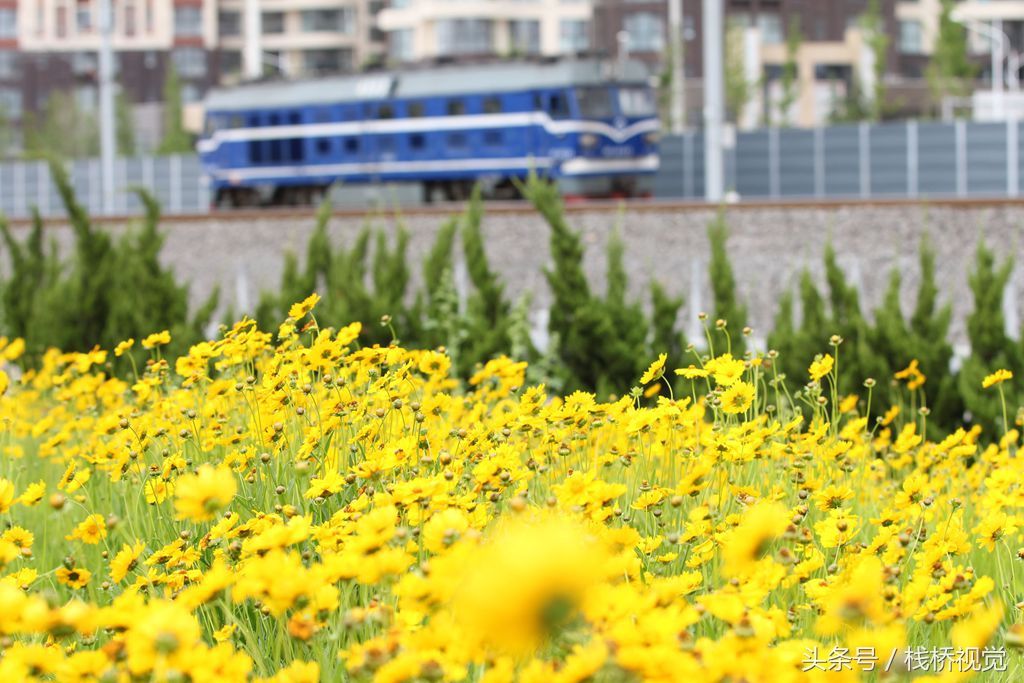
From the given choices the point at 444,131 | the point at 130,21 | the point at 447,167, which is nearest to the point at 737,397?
the point at 447,167

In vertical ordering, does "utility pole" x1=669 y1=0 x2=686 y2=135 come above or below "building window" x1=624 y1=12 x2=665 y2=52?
below

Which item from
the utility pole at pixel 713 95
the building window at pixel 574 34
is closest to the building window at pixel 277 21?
the building window at pixel 574 34

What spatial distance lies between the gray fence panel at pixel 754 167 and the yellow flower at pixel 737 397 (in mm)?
29193

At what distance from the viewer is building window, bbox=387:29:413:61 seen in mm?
62719

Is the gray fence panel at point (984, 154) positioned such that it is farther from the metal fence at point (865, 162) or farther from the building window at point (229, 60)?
the building window at point (229, 60)

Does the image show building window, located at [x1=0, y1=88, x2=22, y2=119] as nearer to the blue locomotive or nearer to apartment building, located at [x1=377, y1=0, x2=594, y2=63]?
apartment building, located at [x1=377, y1=0, x2=594, y2=63]

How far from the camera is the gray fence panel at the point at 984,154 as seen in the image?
29.7 metres

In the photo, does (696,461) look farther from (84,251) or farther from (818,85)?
(818,85)

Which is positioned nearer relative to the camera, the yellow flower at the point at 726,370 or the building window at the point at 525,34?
the yellow flower at the point at 726,370

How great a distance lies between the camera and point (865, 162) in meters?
31.3

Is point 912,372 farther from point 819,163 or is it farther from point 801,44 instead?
point 801,44

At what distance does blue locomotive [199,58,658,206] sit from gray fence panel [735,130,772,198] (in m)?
3.95

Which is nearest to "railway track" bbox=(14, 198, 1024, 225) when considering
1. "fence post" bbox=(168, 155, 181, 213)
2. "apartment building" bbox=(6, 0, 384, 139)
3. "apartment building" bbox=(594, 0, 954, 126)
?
"fence post" bbox=(168, 155, 181, 213)

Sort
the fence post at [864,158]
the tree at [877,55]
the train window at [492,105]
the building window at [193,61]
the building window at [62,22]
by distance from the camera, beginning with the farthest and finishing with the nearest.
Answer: the building window at [62,22], the building window at [193,61], the tree at [877,55], the fence post at [864,158], the train window at [492,105]
